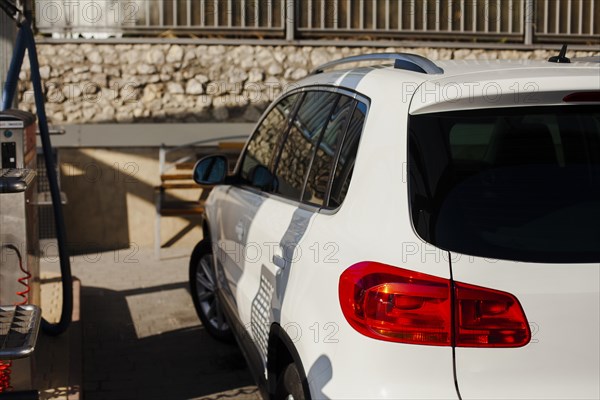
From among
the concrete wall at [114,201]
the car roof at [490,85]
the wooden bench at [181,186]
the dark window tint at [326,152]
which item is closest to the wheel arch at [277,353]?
the dark window tint at [326,152]

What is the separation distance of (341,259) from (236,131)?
7.34 meters

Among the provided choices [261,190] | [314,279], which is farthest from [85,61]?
[314,279]

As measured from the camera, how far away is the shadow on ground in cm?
541

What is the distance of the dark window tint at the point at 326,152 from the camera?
11.8ft

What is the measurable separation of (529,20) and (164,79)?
441 centimetres

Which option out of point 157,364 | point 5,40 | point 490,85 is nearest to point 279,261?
point 490,85

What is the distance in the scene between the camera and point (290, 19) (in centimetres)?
1057

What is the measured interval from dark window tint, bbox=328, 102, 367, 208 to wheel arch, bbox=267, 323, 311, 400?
54cm

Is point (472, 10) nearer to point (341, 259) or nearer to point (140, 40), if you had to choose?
point (140, 40)

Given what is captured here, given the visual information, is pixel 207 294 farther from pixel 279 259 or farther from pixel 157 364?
pixel 279 259

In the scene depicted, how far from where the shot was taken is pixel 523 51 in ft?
36.8

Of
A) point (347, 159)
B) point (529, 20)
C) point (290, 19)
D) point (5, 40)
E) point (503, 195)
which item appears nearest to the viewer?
point (503, 195)

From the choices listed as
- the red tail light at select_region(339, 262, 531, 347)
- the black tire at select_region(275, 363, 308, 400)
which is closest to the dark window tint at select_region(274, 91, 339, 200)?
the black tire at select_region(275, 363, 308, 400)

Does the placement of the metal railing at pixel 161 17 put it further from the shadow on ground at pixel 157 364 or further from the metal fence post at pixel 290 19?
the shadow on ground at pixel 157 364
